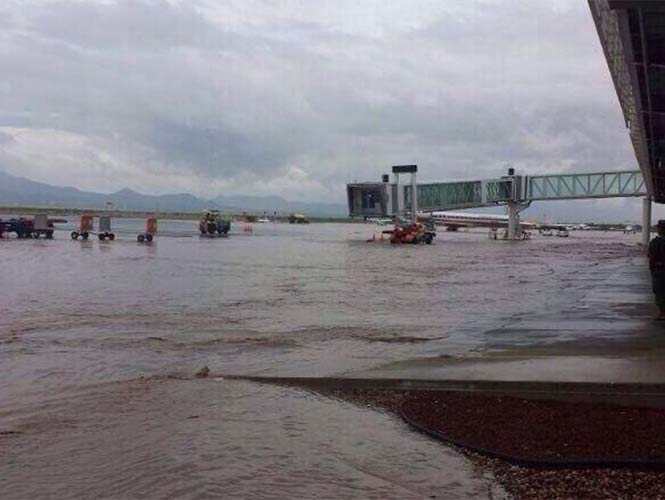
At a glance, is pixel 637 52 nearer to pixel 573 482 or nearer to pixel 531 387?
pixel 531 387

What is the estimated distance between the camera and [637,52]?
639 inches

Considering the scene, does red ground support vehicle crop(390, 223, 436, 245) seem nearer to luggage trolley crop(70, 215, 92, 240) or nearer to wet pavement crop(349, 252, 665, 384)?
luggage trolley crop(70, 215, 92, 240)

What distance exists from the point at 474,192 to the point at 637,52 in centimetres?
8814

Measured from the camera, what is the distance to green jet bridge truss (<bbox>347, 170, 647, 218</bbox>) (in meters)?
94.7

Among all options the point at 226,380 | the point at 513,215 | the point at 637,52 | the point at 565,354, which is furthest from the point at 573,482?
the point at 513,215

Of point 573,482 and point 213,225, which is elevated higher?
point 213,225

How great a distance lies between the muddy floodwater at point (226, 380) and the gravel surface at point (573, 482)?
185 millimetres

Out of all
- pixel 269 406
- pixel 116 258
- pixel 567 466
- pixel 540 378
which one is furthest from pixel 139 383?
pixel 116 258

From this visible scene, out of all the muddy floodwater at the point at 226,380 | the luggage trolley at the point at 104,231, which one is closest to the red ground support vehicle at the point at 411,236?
the luggage trolley at the point at 104,231

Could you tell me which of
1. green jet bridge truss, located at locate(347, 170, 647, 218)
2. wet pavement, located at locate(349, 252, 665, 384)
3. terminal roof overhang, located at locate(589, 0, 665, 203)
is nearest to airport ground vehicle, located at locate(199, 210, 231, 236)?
green jet bridge truss, located at locate(347, 170, 647, 218)

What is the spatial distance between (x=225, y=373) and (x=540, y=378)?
4.05 m

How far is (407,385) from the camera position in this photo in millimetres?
8562

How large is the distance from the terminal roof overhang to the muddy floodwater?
5.47m

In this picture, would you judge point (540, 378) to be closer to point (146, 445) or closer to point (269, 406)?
point (269, 406)
